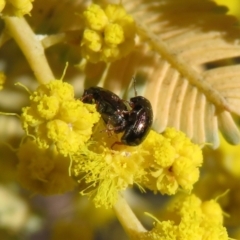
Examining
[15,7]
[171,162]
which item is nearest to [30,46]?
[15,7]

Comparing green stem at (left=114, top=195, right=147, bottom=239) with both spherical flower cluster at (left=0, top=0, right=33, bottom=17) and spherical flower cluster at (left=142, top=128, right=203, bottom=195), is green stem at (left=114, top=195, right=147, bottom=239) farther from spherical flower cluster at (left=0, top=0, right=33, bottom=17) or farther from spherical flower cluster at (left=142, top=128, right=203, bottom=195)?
spherical flower cluster at (left=0, top=0, right=33, bottom=17)

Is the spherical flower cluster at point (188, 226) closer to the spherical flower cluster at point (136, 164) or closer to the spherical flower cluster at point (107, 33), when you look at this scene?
the spherical flower cluster at point (136, 164)

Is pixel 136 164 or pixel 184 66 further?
pixel 184 66

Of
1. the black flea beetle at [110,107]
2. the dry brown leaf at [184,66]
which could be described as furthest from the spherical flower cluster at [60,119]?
the dry brown leaf at [184,66]

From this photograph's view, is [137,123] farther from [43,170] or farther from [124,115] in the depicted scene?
[43,170]

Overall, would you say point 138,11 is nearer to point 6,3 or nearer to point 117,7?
point 117,7
